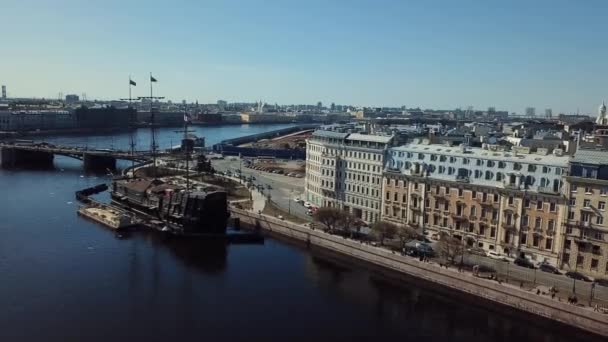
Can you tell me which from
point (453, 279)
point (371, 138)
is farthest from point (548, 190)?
point (371, 138)

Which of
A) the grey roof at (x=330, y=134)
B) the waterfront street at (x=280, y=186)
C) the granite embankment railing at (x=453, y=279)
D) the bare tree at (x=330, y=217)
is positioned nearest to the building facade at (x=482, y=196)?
the bare tree at (x=330, y=217)

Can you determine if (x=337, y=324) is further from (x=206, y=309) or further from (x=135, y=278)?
(x=135, y=278)

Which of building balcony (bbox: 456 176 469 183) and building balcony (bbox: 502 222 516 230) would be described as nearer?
building balcony (bbox: 502 222 516 230)

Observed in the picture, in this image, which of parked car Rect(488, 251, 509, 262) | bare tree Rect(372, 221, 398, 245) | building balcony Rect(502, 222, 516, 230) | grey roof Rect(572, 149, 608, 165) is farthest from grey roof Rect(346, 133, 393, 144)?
grey roof Rect(572, 149, 608, 165)

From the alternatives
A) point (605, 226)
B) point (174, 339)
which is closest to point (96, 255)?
point (174, 339)

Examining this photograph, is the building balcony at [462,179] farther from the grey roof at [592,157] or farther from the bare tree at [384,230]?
the grey roof at [592,157]

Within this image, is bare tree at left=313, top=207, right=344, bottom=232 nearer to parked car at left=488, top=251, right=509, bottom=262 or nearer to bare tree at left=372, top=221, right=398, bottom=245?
bare tree at left=372, top=221, right=398, bottom=245
